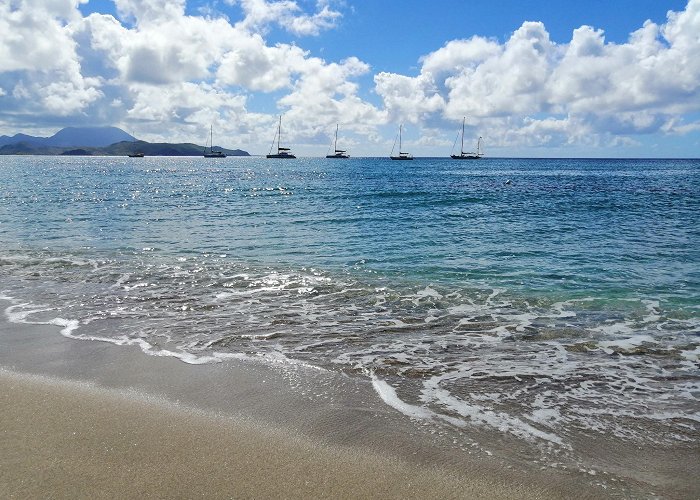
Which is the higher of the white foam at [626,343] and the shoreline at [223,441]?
the white foam at [626,343]

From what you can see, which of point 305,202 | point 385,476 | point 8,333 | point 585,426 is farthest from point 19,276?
point 305,202

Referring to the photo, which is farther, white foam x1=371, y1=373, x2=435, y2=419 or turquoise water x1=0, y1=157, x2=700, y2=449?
turquoise water x1=0, y1=157, x2=700, y2=449

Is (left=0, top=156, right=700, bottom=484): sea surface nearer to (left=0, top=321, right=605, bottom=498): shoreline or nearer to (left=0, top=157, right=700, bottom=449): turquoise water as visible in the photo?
(left=0, top=157, right=700, bottom=449): turquoise water

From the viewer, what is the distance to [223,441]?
556cm

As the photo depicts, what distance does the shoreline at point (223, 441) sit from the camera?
4738mm

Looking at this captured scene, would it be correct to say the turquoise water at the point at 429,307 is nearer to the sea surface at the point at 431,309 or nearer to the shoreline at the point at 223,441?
the sea surface at the point at 431,309

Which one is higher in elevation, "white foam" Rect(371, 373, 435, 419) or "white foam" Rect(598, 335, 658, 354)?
"white foam" Rect(598, 335, 658, 354)

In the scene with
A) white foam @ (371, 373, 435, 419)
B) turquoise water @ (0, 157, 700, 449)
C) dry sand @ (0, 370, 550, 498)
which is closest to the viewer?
dry sand @ (0, 370, 550, 498)

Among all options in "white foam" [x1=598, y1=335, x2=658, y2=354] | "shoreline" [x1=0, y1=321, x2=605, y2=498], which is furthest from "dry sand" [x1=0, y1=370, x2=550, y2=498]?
"white foam" [x1=598, y1=335, x2=658, y2=354]

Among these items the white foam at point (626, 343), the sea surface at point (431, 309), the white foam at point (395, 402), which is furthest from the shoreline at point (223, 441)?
the white foam at point (626, 343)

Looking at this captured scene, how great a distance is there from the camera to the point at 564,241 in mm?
23500

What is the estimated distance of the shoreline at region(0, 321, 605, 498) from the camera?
4.74 metres

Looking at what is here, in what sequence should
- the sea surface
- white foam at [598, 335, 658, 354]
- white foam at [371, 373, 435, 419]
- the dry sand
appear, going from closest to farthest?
1. the dry sand
2. white foam at [371, 373, 435, 419]
3. the sea surface
4. white foam at [598, 335, 658, 354]

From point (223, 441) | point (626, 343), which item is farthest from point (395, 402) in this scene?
point (626, 343)
